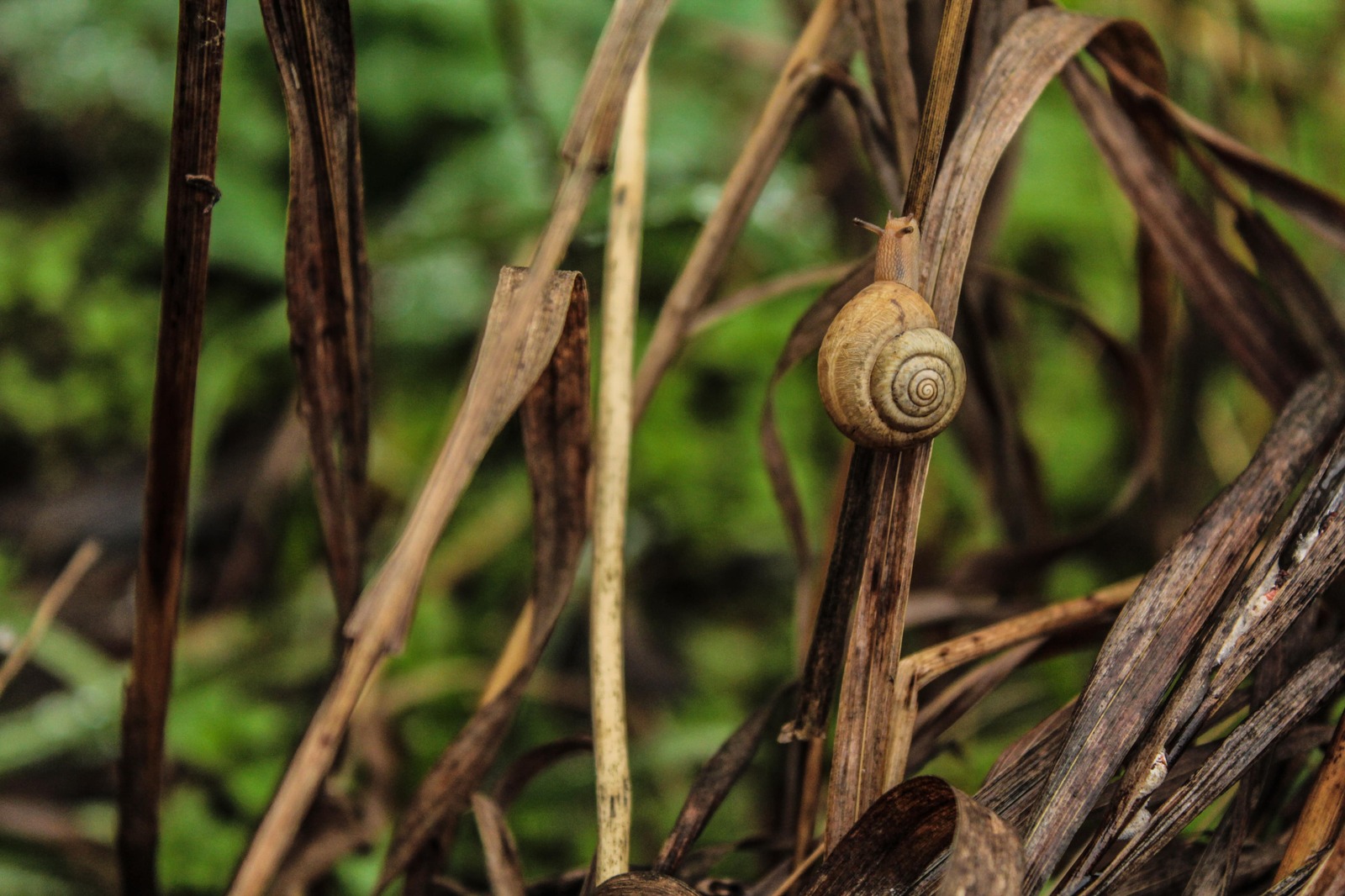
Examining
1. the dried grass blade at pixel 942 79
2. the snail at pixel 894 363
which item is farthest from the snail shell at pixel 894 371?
the dried grass blade at pixel 942 79

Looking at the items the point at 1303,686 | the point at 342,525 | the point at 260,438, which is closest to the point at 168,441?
the point at 342,525

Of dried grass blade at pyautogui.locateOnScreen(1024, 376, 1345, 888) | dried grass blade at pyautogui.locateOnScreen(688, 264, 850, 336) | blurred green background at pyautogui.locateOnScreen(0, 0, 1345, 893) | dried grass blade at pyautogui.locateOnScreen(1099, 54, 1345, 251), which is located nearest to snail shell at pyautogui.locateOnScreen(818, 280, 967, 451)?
dried grass blade at pyautogui.locateOnScreen(1024, 376, 1345, 888)

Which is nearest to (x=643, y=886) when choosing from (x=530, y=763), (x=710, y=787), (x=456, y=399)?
(x=710, y=787)

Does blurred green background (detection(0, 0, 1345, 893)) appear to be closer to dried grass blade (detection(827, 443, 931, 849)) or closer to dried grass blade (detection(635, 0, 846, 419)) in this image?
dried grass blade (detection(635, 0, 846, 419))

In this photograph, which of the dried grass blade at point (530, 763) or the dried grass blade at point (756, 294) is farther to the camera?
the dried grass blade at point (756, 294)

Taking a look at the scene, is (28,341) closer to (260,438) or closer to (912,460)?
(260,438)

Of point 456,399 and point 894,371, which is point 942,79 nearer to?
point 894,371

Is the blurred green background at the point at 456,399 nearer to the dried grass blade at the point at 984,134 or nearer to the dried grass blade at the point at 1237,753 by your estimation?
the dried grass blade at the point at 1237,753
